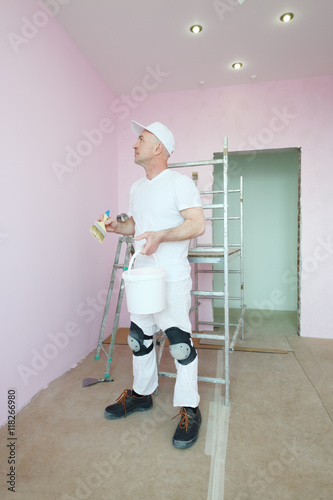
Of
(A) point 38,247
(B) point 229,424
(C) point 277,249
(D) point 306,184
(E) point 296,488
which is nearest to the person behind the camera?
(E) point 296,488

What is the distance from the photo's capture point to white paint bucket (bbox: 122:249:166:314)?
143cm

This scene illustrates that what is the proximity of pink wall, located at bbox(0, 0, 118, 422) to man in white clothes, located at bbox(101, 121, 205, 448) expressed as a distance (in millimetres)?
648

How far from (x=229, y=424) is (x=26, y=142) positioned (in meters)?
2.12

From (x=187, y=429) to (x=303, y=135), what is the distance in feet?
9.97

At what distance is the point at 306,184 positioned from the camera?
10.9ft

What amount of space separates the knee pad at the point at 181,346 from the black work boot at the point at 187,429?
0.89ft

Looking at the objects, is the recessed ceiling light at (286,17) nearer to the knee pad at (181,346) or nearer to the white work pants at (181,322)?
the white work pants at (181,322)

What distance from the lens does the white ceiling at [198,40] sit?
88.8 inches

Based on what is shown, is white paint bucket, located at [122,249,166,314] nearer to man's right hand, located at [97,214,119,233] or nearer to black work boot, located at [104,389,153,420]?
man's right hand, located at [97,214,119,233]

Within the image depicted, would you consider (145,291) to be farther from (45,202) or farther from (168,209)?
(45,202)

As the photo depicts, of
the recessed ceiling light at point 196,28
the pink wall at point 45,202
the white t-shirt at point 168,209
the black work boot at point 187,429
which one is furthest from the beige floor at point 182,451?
the recessed ceiling light at point 196,28

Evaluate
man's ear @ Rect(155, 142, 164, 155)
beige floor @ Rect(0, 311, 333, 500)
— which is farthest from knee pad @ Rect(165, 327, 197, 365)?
man's ear @ Rect(155, 142, 164, 155)

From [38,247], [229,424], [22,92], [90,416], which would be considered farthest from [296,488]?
[22,92]

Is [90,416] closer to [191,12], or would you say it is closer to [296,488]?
[296,488]
